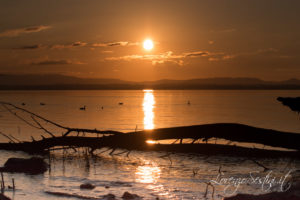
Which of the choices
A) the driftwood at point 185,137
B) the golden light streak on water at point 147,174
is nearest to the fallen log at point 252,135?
the driftwood at point 185,137

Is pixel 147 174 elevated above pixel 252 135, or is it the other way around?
pixel 252 135

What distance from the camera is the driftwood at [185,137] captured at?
1323 centimetres

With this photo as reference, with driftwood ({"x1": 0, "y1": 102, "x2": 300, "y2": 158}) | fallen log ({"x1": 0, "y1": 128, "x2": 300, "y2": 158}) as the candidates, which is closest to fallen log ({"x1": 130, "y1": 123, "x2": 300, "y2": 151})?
driftwood ({"x1": 0, "y1": 102, "x2": 300, "y2": 158})

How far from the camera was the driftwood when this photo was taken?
13.2m

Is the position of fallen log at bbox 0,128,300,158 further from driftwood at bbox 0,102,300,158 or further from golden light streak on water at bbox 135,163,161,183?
golden light streak on water at bbox 135,163,161,183

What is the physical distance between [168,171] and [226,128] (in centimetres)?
264

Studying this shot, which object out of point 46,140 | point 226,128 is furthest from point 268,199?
point 46,140

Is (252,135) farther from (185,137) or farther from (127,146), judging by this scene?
(127,146)

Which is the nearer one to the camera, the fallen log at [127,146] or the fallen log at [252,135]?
the fallen log at [252,135]

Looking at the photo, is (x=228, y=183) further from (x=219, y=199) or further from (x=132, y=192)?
(x=132, y=192)

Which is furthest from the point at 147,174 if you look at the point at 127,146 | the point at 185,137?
the point at 127,146

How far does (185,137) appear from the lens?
552 inches

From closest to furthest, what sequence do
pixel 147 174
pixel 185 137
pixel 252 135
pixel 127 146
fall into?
1. pixel 147 174
2. pixel 252 135
3. pixel 185 137
4. pixel 127 146

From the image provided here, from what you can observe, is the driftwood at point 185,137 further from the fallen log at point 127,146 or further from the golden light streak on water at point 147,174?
the golden light streak on water at point 147,174
